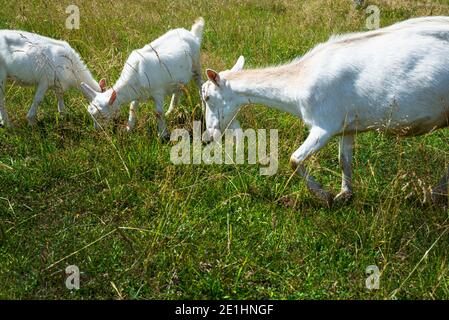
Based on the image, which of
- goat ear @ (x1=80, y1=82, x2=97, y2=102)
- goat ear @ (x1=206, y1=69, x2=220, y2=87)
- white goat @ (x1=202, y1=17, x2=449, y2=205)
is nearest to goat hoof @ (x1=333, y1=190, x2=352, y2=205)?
white goat @ (x1=202, y1=17, x2=449, y2=205)

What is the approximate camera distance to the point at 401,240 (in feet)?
15.8

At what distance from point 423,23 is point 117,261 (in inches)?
131

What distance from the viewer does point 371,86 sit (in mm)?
5422

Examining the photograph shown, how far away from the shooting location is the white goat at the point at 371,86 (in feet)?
17.6

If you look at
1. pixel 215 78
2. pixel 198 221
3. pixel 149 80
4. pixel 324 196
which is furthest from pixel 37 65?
pixel 324 196

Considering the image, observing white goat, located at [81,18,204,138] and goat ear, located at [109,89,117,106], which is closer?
goat ear, located at [109,89,117,106]

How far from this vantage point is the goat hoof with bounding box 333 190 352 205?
226 inches

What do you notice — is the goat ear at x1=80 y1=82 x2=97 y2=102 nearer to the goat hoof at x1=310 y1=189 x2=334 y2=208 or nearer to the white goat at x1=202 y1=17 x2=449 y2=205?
the white goat at x1=202 y1=17 x2=449 y2=205

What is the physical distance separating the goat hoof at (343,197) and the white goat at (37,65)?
11.0ft

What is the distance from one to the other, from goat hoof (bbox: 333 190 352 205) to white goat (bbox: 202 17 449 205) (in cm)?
1

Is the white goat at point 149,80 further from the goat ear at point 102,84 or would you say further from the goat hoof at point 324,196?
the goat hoof at point 324,196

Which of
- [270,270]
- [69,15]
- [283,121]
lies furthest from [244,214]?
[69,15]

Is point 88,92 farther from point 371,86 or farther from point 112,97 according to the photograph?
point 371,86

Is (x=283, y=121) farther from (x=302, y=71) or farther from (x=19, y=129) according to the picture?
(x=19, y=129)
